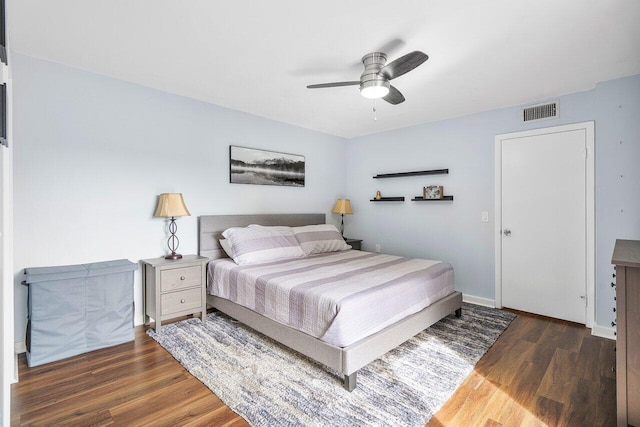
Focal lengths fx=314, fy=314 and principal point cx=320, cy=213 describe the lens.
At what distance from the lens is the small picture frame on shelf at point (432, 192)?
4.20 meters

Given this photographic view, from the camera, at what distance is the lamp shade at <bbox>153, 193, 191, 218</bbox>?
3074 mm

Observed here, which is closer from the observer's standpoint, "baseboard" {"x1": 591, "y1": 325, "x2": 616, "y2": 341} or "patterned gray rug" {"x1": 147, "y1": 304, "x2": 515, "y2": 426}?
"patterned gray rug" {"x1": 147, "y1": 304, "x2": 515, "y2": 426}

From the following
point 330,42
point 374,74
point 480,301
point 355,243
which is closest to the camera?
point 330,42

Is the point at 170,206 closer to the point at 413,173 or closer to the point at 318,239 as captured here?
the point at 318,239

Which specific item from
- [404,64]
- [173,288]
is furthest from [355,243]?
[404,64]

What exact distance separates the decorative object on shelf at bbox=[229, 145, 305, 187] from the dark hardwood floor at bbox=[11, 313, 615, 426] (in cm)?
214

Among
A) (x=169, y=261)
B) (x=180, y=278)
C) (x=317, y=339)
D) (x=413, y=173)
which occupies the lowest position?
(x=317, y=339)

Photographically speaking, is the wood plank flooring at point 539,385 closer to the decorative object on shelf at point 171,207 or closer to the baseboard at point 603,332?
the baseboard at point 603,332

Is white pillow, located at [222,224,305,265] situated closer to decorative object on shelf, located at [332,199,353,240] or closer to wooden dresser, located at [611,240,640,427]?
decorative object on shelf, located at [332,199,353,240]

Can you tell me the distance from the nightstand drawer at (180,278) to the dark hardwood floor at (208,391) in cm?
54

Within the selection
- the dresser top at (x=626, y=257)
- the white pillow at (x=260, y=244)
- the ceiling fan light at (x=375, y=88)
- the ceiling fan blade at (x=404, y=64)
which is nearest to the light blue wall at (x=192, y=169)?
the white pillow at (x=260, y=244)

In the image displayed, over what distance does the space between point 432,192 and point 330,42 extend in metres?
2.64

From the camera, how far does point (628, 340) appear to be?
152 cm

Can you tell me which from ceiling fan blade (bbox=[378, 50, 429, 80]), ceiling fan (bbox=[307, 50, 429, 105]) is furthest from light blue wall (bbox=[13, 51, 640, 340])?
ceiling fan blade (bbox=[378, 50, 429, 80])
